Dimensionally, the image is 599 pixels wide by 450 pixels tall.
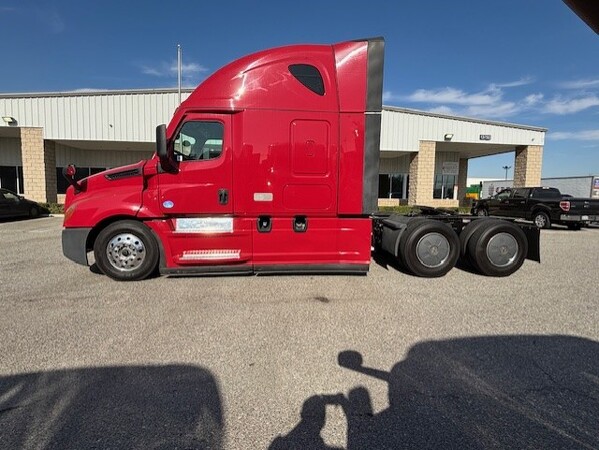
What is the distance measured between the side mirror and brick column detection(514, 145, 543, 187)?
892 inches

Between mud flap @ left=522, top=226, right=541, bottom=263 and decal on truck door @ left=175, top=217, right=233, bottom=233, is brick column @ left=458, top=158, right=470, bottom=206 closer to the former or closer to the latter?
mud flap @ left=522, top=226, right=541, bottom=263

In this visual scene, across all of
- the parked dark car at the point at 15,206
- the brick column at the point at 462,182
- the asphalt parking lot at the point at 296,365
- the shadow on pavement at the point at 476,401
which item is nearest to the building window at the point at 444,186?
the brick column at the point at 462,182

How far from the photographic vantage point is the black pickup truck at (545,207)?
12961 millimetres

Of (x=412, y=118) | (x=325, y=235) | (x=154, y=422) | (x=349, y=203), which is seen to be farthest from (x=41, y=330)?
(x=412, y=118)

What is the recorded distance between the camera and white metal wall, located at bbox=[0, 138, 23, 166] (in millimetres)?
21047

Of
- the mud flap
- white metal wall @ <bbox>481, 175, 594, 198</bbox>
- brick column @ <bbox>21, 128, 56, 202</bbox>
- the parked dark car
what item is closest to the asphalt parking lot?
the mud flap

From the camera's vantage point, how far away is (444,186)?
25750 mm

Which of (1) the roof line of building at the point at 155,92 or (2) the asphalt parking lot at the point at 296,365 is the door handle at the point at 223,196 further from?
(1) the roof line of building at the point at 155,92

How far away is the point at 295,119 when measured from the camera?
210 inches

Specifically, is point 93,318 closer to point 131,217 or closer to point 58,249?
point 131,217

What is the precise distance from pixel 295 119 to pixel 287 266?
2.26 m

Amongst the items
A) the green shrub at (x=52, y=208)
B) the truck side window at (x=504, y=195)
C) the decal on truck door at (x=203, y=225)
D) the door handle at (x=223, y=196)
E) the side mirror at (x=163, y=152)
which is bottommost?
the green shrub at (x=52, y=208)

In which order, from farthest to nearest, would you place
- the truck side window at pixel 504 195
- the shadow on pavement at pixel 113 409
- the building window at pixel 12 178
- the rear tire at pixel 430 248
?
the building window at pixel 12 178, the truck side window at pixel 504 195, the rear tire at pixel 430 248, the shadow on pavement at pixel 113 409

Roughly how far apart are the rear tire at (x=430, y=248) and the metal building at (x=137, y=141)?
1530 centimetres
